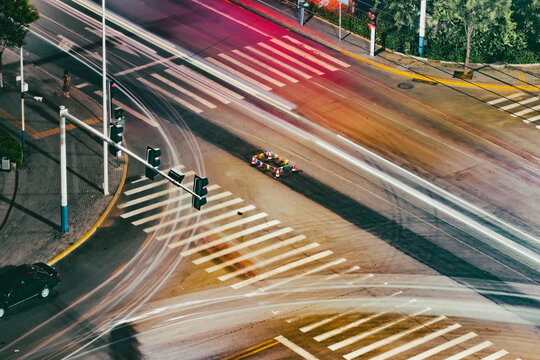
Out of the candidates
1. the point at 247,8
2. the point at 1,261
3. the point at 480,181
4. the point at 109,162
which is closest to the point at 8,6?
the point at 109,162

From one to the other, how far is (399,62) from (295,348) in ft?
110

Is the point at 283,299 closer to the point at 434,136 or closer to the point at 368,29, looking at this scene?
the point at 434,136

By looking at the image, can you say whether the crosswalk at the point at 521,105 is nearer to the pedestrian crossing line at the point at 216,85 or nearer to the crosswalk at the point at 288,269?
the pedestrian crossing line at the point at 216,85

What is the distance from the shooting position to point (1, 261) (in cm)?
5253

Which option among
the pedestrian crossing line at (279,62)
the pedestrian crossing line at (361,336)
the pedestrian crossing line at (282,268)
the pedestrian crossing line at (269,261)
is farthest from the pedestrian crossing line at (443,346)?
the pedestrian crossing line at (279,62)

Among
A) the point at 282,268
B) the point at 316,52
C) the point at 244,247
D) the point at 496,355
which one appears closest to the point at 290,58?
the point at 316,52

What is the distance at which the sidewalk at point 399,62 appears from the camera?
73.7 metres

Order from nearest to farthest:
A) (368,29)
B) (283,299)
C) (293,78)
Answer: (283,299) → (293,78) → (368,29)

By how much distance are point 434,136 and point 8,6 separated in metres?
27.6

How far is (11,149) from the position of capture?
61.0 metres

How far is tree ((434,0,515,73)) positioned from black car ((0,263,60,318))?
3615 centimetres

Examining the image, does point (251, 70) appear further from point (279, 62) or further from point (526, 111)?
point (526, 111)

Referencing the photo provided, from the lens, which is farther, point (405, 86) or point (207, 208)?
point (405, 86)

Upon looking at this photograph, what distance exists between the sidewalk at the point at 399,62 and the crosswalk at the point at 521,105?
1664mm
